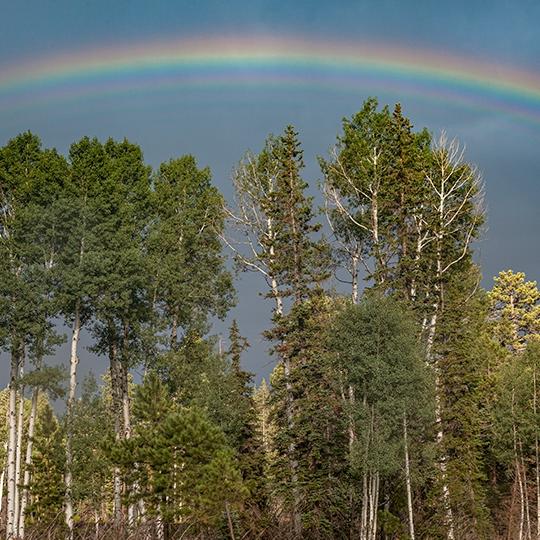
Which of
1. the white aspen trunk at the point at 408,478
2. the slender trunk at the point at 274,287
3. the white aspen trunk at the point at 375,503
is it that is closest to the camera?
the white aspen trunk at the point at 375,503

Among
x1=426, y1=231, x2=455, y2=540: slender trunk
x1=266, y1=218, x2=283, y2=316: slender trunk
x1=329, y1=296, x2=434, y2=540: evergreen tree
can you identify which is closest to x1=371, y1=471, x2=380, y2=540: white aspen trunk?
x1=329, y1=296, x2=434, y2=540: evergreen tree

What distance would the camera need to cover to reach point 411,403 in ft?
94.1

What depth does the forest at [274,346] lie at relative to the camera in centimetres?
2848

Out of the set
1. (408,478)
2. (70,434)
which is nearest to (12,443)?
(70,434)

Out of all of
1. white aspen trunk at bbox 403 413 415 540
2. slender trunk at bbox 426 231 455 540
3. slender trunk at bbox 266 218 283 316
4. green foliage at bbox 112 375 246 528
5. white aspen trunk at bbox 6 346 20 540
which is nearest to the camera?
green foliage at bbox 112 375 246 528

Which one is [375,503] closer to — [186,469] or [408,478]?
[408,478]

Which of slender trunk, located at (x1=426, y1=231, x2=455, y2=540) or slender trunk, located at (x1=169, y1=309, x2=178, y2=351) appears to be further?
slender trunk, located at (x1=169, y1=309, x2=178, y2=351)

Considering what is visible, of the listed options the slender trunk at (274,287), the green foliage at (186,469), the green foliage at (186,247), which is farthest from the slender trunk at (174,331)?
the green foliage at (186,469)

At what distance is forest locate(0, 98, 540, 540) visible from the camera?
2848 centimetres

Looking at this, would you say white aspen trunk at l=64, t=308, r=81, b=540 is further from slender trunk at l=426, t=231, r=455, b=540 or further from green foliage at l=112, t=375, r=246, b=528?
slender trunk at l=426, t=231, r=455, b=540

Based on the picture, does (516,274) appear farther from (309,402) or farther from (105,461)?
(105,461)

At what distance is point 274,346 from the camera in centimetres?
3278

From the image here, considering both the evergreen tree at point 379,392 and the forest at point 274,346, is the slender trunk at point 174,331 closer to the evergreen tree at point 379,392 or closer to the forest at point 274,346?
the forest at point 274,346

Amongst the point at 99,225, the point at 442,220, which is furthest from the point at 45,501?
the point at 442,220
